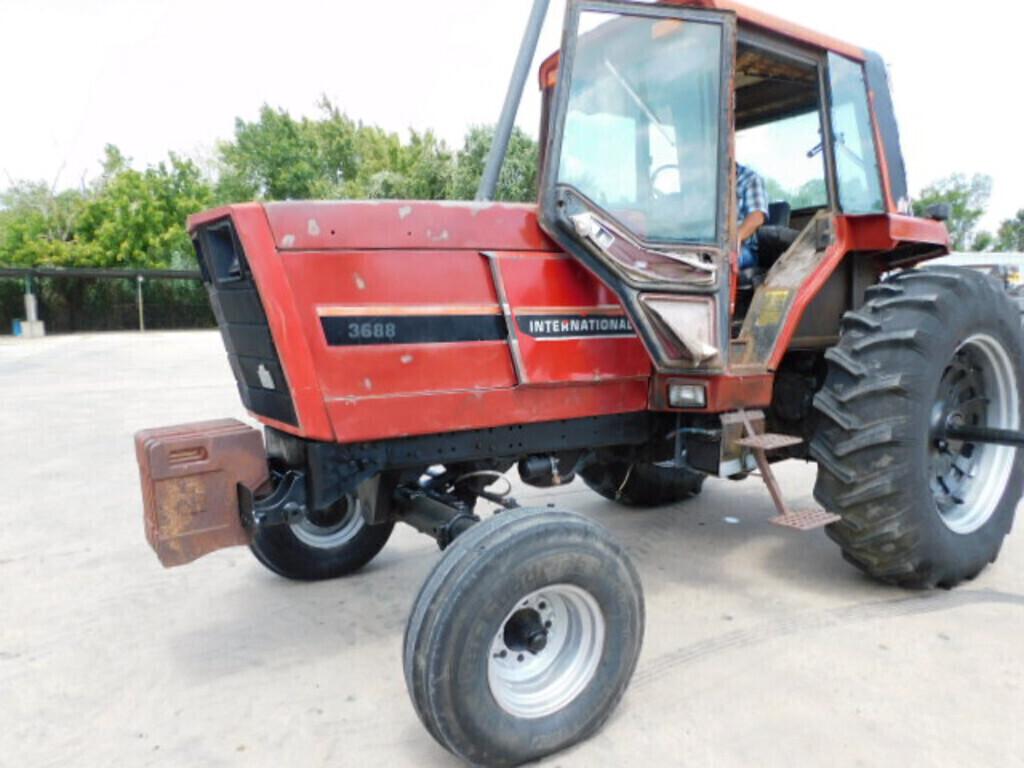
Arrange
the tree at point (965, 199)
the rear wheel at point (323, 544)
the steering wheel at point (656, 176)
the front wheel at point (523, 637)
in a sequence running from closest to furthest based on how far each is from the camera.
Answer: the front wheel at point (523, 637) < the steering wheel at point (656, 176) < the rear wheel at point (323, 544) < the tree at point (965, 199)

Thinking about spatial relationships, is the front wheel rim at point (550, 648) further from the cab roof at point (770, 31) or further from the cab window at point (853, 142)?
the cab window at point (853, 142)

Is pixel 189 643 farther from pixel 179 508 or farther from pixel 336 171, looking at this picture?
pixel 336 171

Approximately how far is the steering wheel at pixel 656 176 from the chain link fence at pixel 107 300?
28945 millimetres

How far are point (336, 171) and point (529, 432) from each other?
4479 centimetres

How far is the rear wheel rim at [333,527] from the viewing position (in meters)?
3.88

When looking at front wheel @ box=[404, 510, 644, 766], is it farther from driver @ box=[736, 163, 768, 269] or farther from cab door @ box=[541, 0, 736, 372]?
driver @ box=[736, 163, 768, 269]

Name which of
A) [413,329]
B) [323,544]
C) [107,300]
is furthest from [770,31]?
[107,300]

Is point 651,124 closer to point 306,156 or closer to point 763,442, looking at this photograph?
point 763,442

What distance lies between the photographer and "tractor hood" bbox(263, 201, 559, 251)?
2.49m

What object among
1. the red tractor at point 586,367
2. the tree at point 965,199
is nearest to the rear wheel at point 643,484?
the red tractor at point 586,367

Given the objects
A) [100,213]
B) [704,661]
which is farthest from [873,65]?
[100,213]

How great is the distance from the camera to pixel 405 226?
263cm

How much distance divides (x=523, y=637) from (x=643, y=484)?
2648 millimetres

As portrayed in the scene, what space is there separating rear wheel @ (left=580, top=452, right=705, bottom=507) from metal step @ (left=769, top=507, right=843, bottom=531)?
141 cm
